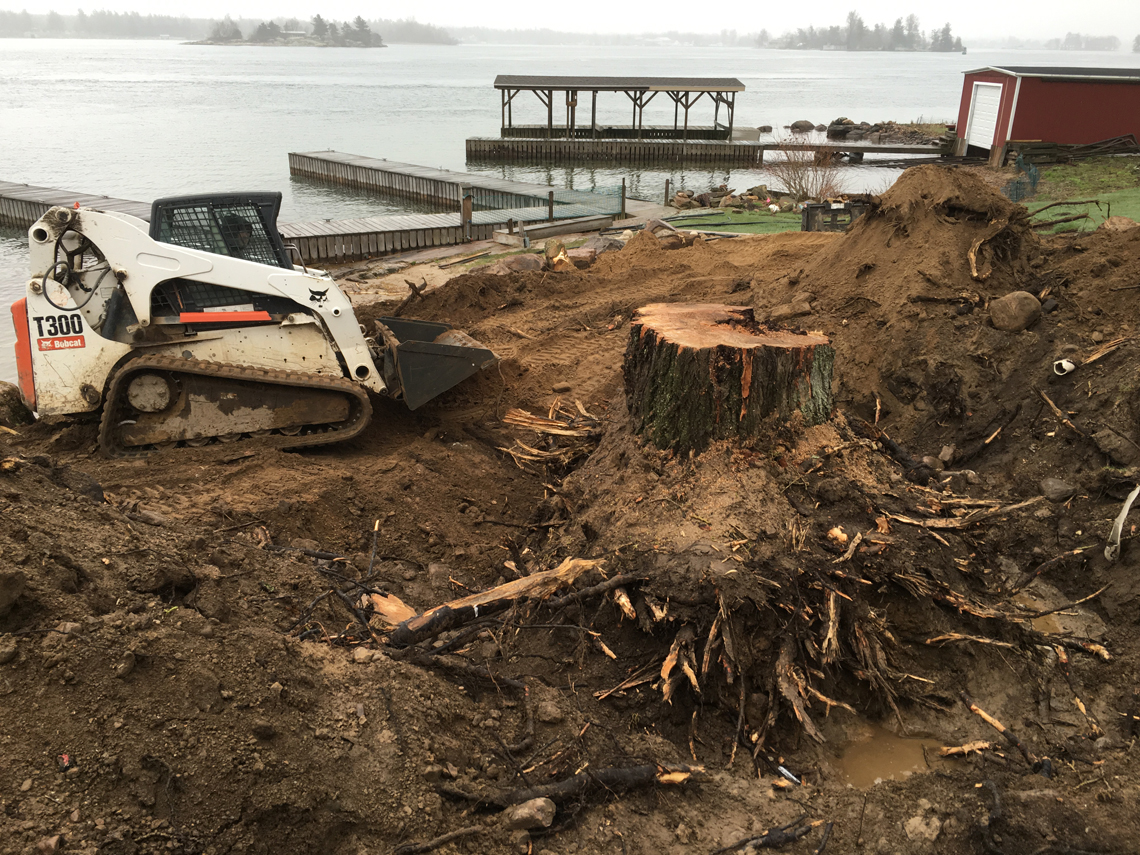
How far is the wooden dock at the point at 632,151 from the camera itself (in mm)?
37594

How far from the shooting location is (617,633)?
14.7 ft

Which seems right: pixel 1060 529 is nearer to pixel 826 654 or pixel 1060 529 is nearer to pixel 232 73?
pixel 826 654

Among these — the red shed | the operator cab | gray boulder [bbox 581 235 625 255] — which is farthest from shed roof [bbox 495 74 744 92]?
the operator cab

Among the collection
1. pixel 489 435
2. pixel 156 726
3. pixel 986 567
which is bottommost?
pixel 489 435

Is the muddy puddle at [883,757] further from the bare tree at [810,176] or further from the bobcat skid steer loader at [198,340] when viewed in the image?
the bare tree at [810,176]

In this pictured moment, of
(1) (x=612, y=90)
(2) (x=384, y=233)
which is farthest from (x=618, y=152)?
(2) (x=384, y=233)

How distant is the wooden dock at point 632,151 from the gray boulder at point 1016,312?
3129cm

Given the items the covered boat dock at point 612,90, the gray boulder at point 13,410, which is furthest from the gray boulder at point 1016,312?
the covered boat dock at point 612,90

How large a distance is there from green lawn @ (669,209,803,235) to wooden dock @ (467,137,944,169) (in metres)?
17.5

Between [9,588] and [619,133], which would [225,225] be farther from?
[619,133]

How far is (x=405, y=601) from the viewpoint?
17.6 ft

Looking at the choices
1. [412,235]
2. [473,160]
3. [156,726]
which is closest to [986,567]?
[156,726]

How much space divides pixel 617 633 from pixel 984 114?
106 feet

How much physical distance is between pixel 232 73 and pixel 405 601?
11983 centimetres
